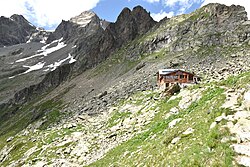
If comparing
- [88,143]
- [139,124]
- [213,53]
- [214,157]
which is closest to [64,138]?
[88,143]

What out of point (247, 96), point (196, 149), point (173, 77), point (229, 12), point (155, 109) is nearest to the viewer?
point (196, 149)

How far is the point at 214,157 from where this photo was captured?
1661cm

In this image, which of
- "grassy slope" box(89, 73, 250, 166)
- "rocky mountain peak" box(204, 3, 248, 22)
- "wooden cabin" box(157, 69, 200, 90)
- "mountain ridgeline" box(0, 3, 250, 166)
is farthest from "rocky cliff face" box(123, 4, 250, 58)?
"grassy slope" box(89, 73, 250, 166)

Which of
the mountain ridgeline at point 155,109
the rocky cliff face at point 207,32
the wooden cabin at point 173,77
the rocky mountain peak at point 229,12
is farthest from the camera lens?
the rocky mountain peak at point 229,12

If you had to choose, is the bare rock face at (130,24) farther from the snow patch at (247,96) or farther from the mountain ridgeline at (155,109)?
the snow patch at (247,96)

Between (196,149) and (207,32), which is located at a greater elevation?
(207,32)

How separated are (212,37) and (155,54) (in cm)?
2257

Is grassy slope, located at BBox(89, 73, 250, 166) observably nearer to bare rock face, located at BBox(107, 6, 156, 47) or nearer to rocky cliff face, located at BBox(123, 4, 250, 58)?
rocky cliff face, located at BBox(123, 4, 250, 58)

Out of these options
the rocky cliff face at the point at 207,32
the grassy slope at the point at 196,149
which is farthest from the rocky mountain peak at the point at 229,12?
the grassy slope at the point at 196,149

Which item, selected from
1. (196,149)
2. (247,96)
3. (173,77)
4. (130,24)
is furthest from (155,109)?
(130,24)

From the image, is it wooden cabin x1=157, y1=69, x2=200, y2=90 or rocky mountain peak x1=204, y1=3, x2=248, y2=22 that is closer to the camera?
wooden cabin x1=157, y1=69, x2=200, y2=90

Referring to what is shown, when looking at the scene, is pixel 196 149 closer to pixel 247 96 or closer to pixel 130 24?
pixel 247 96

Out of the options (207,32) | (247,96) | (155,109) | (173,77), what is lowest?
(155,109)

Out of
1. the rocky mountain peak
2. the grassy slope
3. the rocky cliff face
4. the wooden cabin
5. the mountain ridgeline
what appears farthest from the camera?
the rocky mountain peak
